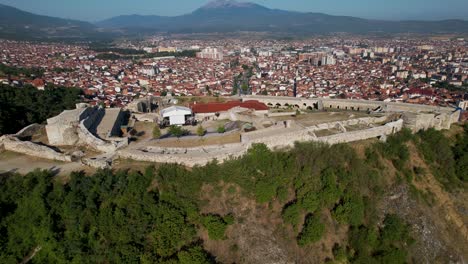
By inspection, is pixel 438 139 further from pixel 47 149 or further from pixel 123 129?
pixel 47 149

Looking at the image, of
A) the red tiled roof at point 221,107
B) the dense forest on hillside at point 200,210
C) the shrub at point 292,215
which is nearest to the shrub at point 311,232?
the dense forest on hillside at point 200,210

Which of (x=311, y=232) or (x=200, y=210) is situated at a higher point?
(x=200, y=210)

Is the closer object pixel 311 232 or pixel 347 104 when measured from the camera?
pixel 311 232

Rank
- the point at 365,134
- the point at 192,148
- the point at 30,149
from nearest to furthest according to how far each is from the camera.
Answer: the point at 30,149, the point at 192,148, the point at 365,134

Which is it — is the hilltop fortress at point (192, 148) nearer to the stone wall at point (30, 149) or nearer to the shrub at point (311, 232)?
the stone wall at point (30, 149)

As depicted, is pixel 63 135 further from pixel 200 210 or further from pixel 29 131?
Result: pixel 200 210

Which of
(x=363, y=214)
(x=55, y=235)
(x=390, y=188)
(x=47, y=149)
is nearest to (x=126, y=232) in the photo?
(x=55, y=235)

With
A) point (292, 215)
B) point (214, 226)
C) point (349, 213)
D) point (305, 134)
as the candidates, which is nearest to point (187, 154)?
point (214, 226)
